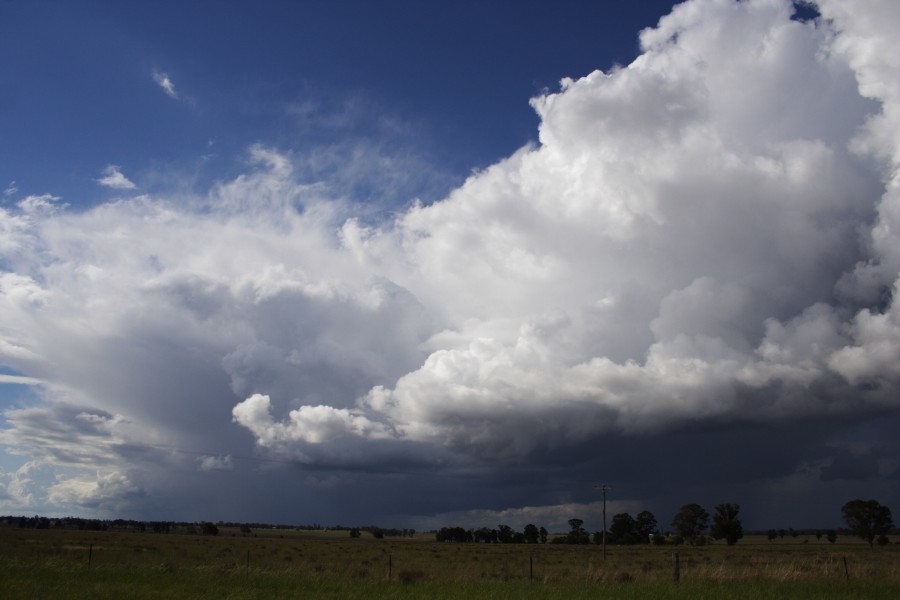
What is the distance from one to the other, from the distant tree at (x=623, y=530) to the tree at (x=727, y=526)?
14.9 meters

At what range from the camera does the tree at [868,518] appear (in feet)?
359

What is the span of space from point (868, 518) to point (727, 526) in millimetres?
22490

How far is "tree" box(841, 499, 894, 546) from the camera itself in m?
109

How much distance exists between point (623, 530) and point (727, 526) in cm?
1977

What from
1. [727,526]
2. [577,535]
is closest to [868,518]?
[727,526]

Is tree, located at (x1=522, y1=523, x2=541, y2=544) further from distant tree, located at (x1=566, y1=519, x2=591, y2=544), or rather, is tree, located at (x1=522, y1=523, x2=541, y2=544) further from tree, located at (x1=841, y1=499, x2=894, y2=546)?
tree, located at (x1=841, y1=499, x2=894, y2=546)

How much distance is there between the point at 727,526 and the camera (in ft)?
392

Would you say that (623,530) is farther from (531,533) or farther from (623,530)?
(531,533)

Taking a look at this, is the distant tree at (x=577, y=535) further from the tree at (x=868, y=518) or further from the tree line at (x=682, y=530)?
the tree at (x=868, y=518)

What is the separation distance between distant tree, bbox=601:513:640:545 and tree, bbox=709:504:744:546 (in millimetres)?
14853

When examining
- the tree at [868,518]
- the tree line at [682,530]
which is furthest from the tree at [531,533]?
the tree at [868,518]

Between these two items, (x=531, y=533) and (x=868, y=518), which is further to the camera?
(x=531, y=533)

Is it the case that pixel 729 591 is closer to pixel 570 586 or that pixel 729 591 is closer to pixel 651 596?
pixel 651 596

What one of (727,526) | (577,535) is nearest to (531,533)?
(577,535)
